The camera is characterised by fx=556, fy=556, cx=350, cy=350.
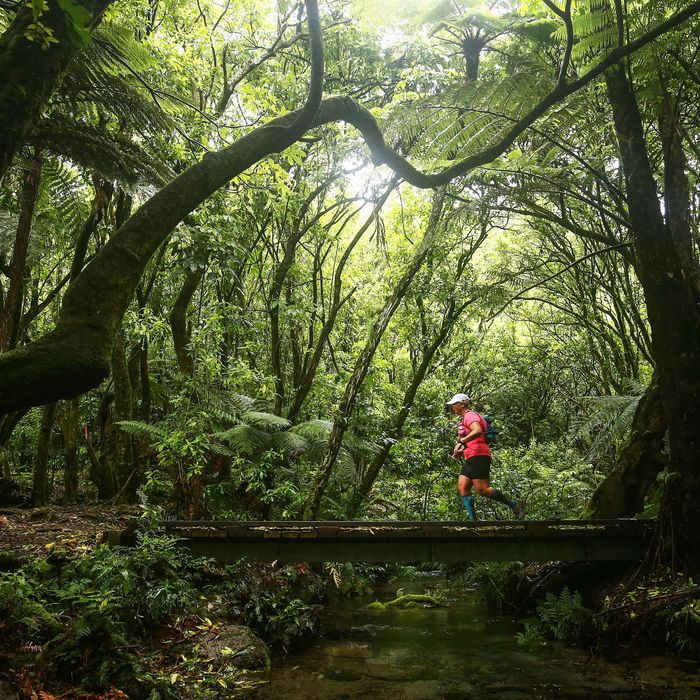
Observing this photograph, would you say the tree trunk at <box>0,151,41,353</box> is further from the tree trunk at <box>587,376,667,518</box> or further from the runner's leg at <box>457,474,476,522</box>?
the tree trunk at <box>587,376,667,518</box>

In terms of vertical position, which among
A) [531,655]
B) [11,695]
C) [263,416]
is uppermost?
[263,416]

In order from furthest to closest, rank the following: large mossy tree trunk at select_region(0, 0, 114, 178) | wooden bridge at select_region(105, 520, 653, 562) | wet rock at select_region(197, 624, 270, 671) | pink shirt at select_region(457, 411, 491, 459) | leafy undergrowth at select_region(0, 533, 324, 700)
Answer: pink shirt at select_region(457, 411, 491, 459), wooden bridge at select_region(105, 520, 653, 562), wet rock at select_region(197, 624, 270, 671), leafy undergrowth at select_region(0, 533, 324, 700), large mossy tree trunk at select_region(0, 0, 114, 178)

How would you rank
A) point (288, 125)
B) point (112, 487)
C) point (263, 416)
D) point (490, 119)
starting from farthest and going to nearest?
point (112, 487) < point (263, 416) < point (490, 119) < point (288, 125)

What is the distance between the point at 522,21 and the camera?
18.6 ft

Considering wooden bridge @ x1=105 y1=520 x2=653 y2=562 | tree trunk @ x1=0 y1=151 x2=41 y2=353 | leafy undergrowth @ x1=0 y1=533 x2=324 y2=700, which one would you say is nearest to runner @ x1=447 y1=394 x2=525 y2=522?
wooden bridge @ x1=105 y1=520 x2=653 y2=562

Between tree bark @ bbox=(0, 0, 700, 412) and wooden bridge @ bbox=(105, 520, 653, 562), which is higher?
tree bark @ bbox=(0, 0, 700, 412)

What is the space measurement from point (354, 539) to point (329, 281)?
8.17 m

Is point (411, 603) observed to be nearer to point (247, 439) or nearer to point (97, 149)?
point (247, 439)

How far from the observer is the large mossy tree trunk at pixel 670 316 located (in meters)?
5.48

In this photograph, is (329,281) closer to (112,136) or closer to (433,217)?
(433,217)

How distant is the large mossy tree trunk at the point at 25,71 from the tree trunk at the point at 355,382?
6.04 metres

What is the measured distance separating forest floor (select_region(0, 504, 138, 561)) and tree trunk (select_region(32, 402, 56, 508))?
0.24 m

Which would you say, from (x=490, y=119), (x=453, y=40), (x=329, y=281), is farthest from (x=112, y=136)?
(x=329, y=281)

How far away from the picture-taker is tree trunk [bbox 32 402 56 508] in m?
7.06
